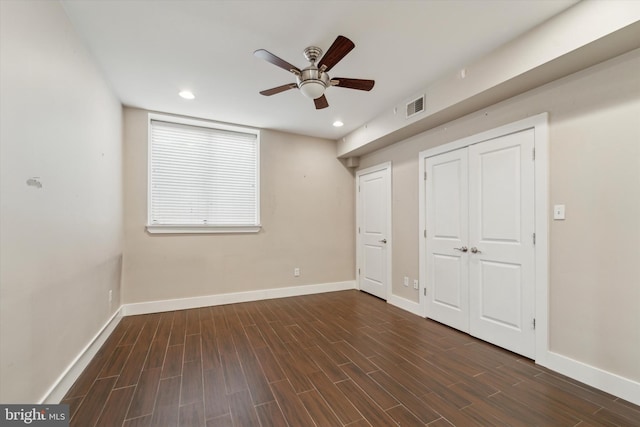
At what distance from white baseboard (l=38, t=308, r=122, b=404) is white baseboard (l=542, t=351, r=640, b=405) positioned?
373 cm

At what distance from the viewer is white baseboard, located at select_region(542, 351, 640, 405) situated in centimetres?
184

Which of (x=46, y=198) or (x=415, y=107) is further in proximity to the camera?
(x=415, y=107)

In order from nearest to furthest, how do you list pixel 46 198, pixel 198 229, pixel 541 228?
pixel 46 198 < pixel 541 228 < pixel 198 229

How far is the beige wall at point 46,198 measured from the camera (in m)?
1.35

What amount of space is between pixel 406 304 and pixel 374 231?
128 cm

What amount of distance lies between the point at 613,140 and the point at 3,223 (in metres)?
3.84

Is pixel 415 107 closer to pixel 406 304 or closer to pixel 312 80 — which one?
pixel 312 80

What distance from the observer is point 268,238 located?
14.5 feet

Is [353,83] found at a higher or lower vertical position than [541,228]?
higher

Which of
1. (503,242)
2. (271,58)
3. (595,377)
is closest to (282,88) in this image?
(271,58)

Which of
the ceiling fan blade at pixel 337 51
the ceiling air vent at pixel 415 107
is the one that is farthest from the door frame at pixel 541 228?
the ceiling fan blade at pixel 337 51

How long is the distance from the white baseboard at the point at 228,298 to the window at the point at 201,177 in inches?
39.4

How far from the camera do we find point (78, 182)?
211cm

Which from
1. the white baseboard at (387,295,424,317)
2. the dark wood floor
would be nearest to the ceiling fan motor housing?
the dark wood floor
